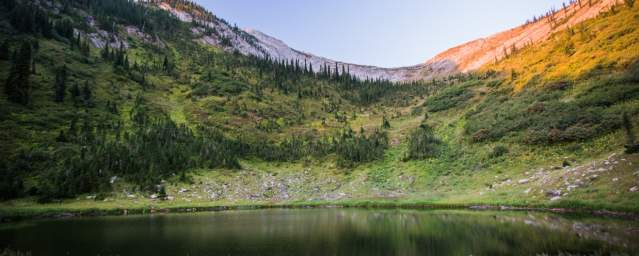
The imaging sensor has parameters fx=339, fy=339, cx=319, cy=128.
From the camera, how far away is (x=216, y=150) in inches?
3049

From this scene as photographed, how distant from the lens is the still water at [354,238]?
18.5m

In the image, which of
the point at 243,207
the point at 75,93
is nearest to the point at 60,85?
the point at 75,93

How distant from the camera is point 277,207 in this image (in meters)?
56.7

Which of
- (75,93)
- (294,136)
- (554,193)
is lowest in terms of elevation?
(554,193)

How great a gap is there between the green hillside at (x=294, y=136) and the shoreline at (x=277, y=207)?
713 millimetres

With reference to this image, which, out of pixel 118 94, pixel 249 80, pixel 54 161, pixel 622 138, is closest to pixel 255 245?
pixel 622 138

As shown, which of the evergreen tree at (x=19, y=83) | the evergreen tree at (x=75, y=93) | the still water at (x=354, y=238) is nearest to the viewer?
the still water at (x=354, y=238)

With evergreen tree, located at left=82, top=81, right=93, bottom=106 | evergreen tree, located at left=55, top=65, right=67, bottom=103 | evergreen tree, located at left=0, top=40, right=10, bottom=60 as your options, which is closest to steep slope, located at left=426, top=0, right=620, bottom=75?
evergreen tree, located at left=82, top=81, right=93, bottom=106

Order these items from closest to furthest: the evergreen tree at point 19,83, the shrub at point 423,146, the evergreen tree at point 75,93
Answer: the evergreen tree at point 19,83 → the shrub at point 423,146 → the evergreen tree at point 75,93

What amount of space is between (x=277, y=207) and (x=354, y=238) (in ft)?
112

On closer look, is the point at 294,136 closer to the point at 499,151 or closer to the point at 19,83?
the point at 499,151

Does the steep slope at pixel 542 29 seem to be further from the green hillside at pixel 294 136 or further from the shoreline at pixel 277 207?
the shoreline at pixel 277 207

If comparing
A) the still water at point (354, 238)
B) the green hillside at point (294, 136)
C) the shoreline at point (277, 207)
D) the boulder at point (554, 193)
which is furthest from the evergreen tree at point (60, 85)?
the boulder at point (554, 193)

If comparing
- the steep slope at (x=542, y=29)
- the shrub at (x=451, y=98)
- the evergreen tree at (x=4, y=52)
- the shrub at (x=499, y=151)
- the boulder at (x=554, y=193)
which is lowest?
the boulder at (x=554, y=193)
